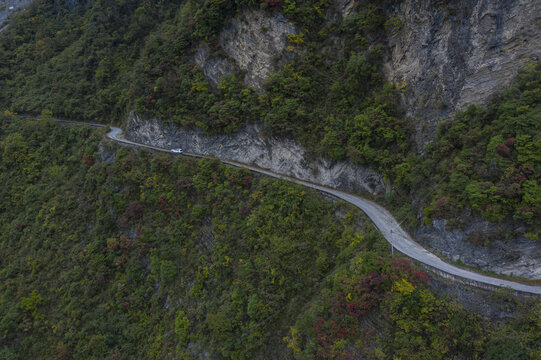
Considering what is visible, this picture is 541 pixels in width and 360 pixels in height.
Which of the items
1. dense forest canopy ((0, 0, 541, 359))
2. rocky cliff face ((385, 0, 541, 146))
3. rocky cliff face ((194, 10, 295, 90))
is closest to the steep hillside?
dense forest canopy ((0, 0, 541, 359))

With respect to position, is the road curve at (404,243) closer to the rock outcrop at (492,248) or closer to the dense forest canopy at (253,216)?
the rock outcrop at (492,248)

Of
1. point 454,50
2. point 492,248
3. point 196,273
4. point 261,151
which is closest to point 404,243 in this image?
point 492,248

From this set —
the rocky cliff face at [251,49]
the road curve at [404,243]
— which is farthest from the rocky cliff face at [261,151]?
the rocky cliff face at [251,49]

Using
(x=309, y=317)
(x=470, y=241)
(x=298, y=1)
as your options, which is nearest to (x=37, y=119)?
(x=298, y=1)

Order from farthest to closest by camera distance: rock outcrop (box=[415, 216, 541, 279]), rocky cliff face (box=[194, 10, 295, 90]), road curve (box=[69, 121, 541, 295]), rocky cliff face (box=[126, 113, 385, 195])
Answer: rocky cliff face (box=[194, 10, 295, 90]) → rocky cliff face (box=[126, 113, 385, 195]) → road curve (box=[69, 121, 541, 295]) → rock outcrop (box=[415, 216, 541, 279])

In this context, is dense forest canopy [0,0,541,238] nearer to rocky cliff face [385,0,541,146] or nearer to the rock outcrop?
the rock outcrop

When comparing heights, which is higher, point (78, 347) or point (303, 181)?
point (303, 181)

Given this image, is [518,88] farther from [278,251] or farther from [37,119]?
[37,119]
